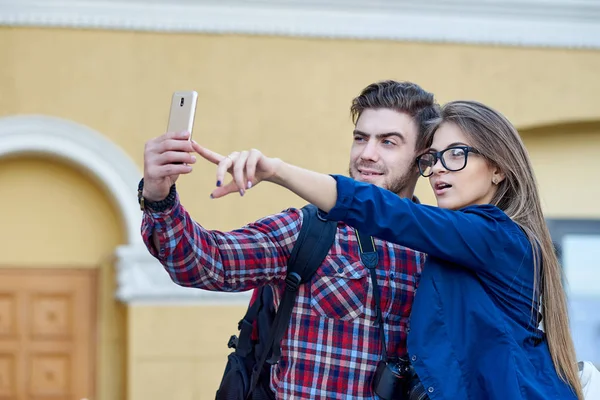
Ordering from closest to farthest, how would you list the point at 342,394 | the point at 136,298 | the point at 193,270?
1. the point at 193,270
2. the point at 342,394
3. the point at 136,298

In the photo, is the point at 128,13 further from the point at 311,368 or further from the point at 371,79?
the point at 311,368

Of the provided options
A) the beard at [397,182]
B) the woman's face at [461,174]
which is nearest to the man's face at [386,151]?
the beard at [397,182]

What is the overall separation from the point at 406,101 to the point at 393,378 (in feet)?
2.68

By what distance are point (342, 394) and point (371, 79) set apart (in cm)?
351

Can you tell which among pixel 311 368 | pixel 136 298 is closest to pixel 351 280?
pixel 311 368

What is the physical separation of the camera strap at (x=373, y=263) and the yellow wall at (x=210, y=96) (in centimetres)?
301

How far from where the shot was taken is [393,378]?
217cm

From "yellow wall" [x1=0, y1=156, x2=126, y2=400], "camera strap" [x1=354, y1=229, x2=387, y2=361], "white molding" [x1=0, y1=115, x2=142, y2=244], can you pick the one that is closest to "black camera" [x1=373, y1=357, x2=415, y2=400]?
"camera strap" [x1=354, y1=229, x2=387, y2=361]

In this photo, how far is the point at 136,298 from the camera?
518 cm

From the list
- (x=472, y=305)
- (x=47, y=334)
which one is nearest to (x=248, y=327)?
(x=472, y=305)

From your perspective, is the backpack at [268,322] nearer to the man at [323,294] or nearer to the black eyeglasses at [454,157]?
the man at [323,294]

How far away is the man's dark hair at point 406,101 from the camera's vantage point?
2.63m

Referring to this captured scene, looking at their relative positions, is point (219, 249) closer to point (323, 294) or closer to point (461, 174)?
point (323, 294)

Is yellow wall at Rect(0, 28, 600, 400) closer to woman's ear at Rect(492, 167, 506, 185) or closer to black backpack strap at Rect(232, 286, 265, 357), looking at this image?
black backpack strap at Rect(232, 286, 265, 357)
